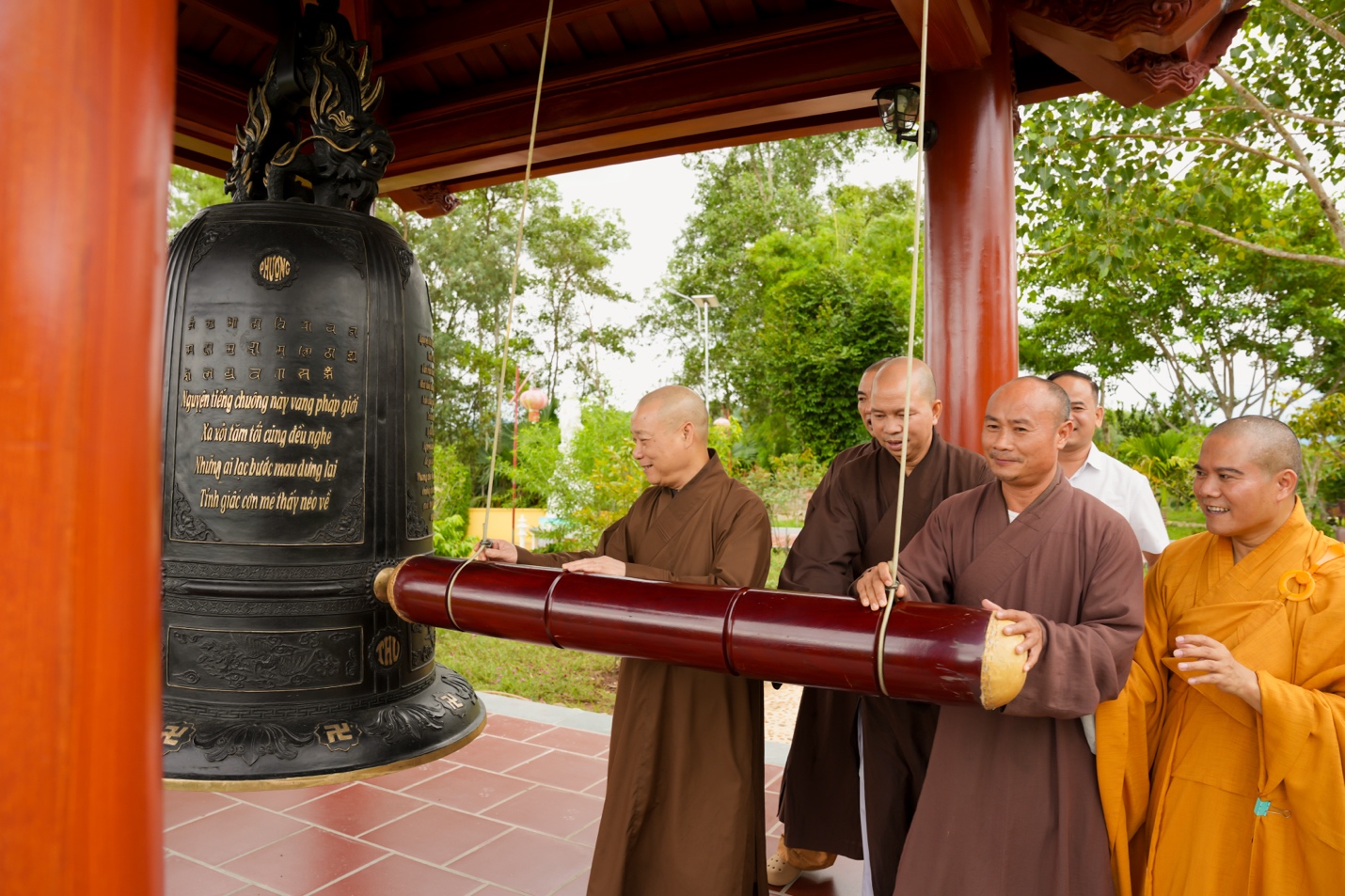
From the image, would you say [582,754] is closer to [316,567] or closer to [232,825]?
[232,825]

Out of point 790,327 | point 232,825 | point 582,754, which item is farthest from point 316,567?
point 790,327

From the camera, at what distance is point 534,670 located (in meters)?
6.64

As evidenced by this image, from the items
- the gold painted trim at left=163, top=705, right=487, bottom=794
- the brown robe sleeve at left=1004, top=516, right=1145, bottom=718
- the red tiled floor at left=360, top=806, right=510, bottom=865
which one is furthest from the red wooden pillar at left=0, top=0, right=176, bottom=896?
the red tiled floor at left=360, top=806, right=510, bottom=865

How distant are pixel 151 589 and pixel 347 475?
1109 millimetres

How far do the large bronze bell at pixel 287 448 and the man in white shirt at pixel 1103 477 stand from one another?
7.89 feet

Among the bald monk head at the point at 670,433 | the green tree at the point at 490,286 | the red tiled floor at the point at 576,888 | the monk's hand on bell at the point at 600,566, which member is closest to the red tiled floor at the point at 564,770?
the red tiled floor at the point at 576,888

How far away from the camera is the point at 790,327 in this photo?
19125 millimetres

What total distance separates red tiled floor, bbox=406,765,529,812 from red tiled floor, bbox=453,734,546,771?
8 centimetres

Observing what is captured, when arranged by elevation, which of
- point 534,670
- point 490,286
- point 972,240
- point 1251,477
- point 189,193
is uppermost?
point 189,193

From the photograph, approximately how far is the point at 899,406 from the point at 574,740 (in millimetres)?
2638

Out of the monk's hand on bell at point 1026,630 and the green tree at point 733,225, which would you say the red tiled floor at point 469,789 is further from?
the green tree at point 733,225

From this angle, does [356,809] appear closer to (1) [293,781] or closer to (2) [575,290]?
(1) [293,781]

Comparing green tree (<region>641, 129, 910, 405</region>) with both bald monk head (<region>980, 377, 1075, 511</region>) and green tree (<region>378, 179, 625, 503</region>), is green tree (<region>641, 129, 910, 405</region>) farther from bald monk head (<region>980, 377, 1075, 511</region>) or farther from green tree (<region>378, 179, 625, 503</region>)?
bald monk head (<region>980, 377, 1075, 511</region>)

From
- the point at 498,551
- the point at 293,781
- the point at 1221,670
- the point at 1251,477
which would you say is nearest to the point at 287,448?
the point at 498,551
